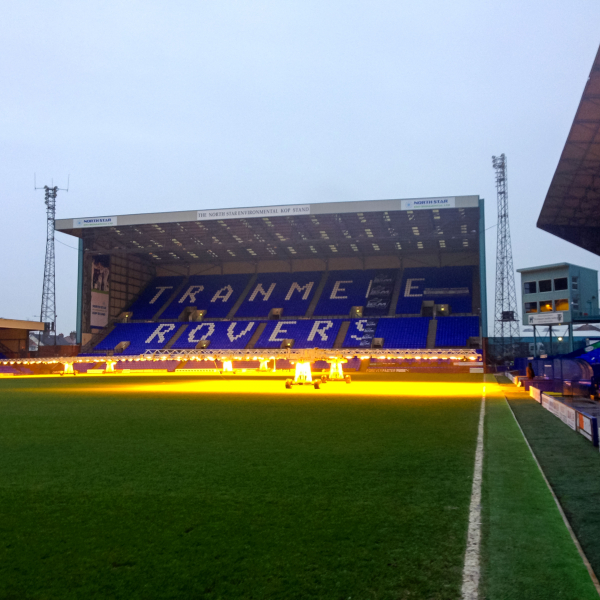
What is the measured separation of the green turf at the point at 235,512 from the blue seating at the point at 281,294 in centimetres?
5421

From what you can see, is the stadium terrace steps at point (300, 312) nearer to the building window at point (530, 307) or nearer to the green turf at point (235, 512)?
the building window at point (530, 307)

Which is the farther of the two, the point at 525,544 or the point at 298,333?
the point at 298,333

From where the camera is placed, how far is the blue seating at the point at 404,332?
179 ft

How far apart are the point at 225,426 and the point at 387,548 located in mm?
8148

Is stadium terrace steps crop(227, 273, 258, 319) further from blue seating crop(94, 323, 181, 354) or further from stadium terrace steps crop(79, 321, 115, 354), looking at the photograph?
stadium terrace steps crop(79, 321, 115, 354)

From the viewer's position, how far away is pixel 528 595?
368cm

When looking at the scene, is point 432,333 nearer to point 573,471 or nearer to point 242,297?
point 242,297

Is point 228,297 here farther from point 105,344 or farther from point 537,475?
point 537,475

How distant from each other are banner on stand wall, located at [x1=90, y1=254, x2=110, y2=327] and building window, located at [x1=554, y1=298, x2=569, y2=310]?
152 feet

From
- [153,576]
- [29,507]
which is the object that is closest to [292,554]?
[153,576]

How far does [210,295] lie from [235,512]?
66.2 m

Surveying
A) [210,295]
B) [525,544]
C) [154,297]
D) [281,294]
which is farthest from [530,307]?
[154,297]

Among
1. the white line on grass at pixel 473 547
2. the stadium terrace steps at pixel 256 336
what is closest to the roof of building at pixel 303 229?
the stadium terrace steps at pixel 256 336

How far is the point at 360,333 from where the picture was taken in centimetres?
5825
